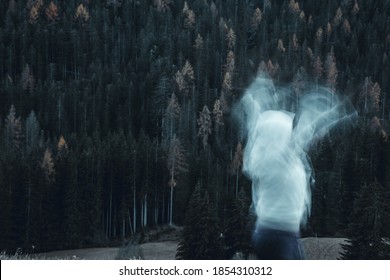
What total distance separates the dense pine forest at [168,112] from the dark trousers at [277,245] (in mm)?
A: 1516

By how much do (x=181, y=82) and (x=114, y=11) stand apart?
43484 mm

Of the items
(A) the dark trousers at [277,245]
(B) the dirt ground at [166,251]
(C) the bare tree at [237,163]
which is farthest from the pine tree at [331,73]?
(A) the dark trousers at [277,245]

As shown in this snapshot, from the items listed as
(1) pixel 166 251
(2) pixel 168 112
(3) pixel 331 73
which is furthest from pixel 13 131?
(1) pixel 166 251

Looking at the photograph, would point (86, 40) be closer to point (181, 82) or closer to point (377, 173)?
point (181, 82)

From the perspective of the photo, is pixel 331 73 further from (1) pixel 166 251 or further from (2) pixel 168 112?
(1) pixel 166 251

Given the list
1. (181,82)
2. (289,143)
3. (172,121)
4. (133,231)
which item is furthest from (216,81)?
(289,143)

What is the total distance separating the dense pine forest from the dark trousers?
1.52 metres

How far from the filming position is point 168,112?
177 ft

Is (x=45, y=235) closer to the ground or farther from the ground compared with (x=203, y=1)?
closer to the ground

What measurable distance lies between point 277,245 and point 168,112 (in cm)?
4136

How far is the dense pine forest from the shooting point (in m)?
24.6

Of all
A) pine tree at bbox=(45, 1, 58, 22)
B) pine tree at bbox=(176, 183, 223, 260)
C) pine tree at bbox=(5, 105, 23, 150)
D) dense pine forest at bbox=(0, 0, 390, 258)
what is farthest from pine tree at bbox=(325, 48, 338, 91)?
pine tree at bbox=(45, 1, 58, 22)

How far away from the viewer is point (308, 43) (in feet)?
266

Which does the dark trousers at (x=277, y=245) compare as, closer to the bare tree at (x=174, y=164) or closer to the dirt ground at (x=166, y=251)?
the dirt ground at (x=166, y=251)
